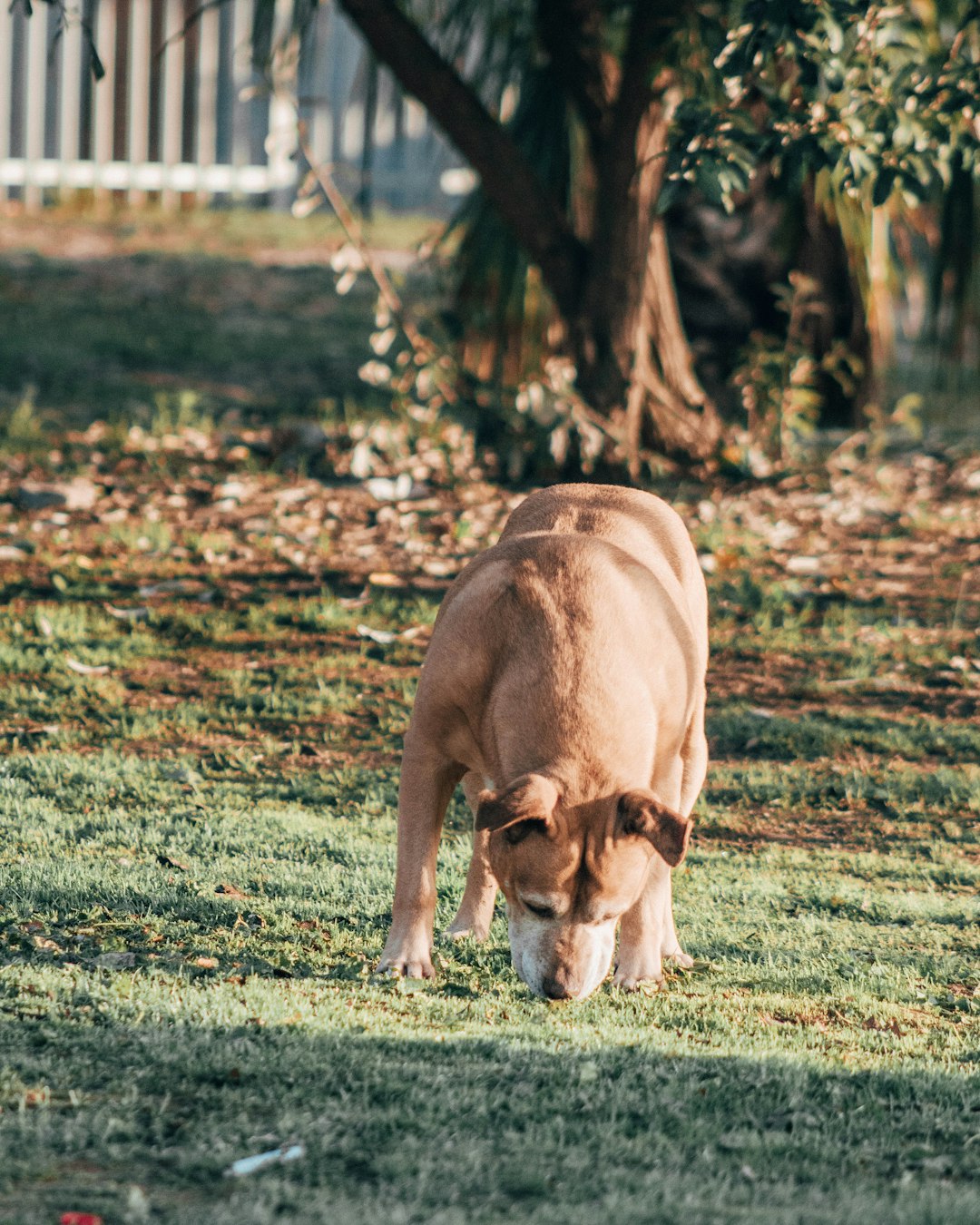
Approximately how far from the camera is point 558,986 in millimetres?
3863

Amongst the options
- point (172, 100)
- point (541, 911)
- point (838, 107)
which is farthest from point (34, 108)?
point (541, 911)

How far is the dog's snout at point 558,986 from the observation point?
12.7ft

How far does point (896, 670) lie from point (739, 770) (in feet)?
4.91

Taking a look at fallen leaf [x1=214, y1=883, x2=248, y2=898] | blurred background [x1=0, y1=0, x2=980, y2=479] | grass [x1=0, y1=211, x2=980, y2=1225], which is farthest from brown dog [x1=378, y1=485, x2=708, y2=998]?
blurred background [x1=0, y1=0, x2=980, y2=479]

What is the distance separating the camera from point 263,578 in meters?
8.14

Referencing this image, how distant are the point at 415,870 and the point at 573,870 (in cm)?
56

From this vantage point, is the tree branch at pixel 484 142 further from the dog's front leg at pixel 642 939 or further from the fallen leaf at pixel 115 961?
the fallen leaf at pixel 115 961

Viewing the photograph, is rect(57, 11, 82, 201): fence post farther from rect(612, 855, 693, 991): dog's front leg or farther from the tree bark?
rect(612, 855, 693, 991): dog's front leg

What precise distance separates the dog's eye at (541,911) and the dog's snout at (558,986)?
0.45 feet

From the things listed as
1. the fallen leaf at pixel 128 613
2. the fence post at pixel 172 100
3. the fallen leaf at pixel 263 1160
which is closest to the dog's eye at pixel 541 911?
the fallen leaf at pixel 263 1160

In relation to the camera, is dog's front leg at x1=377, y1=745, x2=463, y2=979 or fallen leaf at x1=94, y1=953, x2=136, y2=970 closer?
fallen leaf at x1=94, y1=953, x2=136, y2=970

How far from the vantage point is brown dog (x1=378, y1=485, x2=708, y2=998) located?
385 centimetres

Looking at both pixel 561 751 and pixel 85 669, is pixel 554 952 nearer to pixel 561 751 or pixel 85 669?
pixel 561 751

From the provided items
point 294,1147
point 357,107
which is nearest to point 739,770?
point 294,1147
